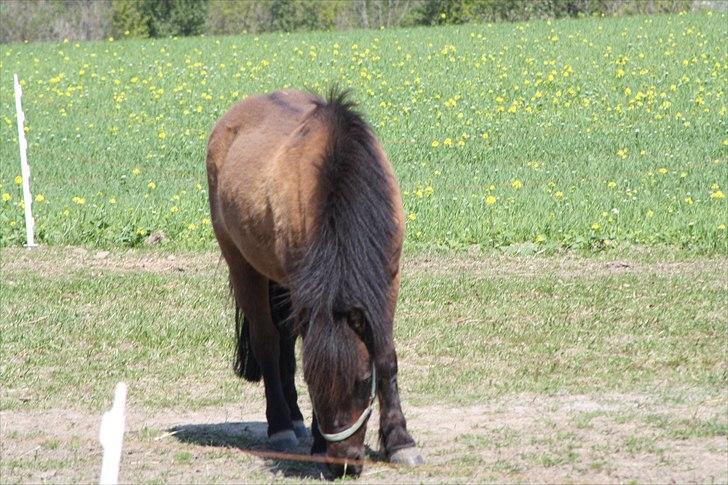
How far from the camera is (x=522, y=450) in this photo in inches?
226

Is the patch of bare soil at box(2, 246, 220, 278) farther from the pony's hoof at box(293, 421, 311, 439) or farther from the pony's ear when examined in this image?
the pony's ear

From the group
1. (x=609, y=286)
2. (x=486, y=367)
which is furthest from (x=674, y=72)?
(x=486, y=367)

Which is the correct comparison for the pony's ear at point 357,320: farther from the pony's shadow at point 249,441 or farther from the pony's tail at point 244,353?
the pony's tail at point 244,353

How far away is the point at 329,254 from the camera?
5137 mm

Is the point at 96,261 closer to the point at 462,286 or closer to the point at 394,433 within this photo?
the point at 462,286

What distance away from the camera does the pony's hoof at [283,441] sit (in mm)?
6367

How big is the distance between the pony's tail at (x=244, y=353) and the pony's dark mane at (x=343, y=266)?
1.71 meters

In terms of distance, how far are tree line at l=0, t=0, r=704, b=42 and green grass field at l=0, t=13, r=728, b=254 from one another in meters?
13.3

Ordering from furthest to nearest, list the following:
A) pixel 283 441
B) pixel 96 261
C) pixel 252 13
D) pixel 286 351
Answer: pixel 252 13
pixel 96 261
pixel 286 351
pixel 283 441

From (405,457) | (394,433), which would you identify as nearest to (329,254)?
(394,433)

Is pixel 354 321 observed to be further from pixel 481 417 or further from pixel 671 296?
pixel 671 296

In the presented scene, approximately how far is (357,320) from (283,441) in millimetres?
1562

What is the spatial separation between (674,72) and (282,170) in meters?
18.4

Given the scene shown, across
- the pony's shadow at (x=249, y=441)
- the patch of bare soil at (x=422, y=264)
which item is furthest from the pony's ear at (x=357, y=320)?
the patch of bare soil at (x=422, y=264)
